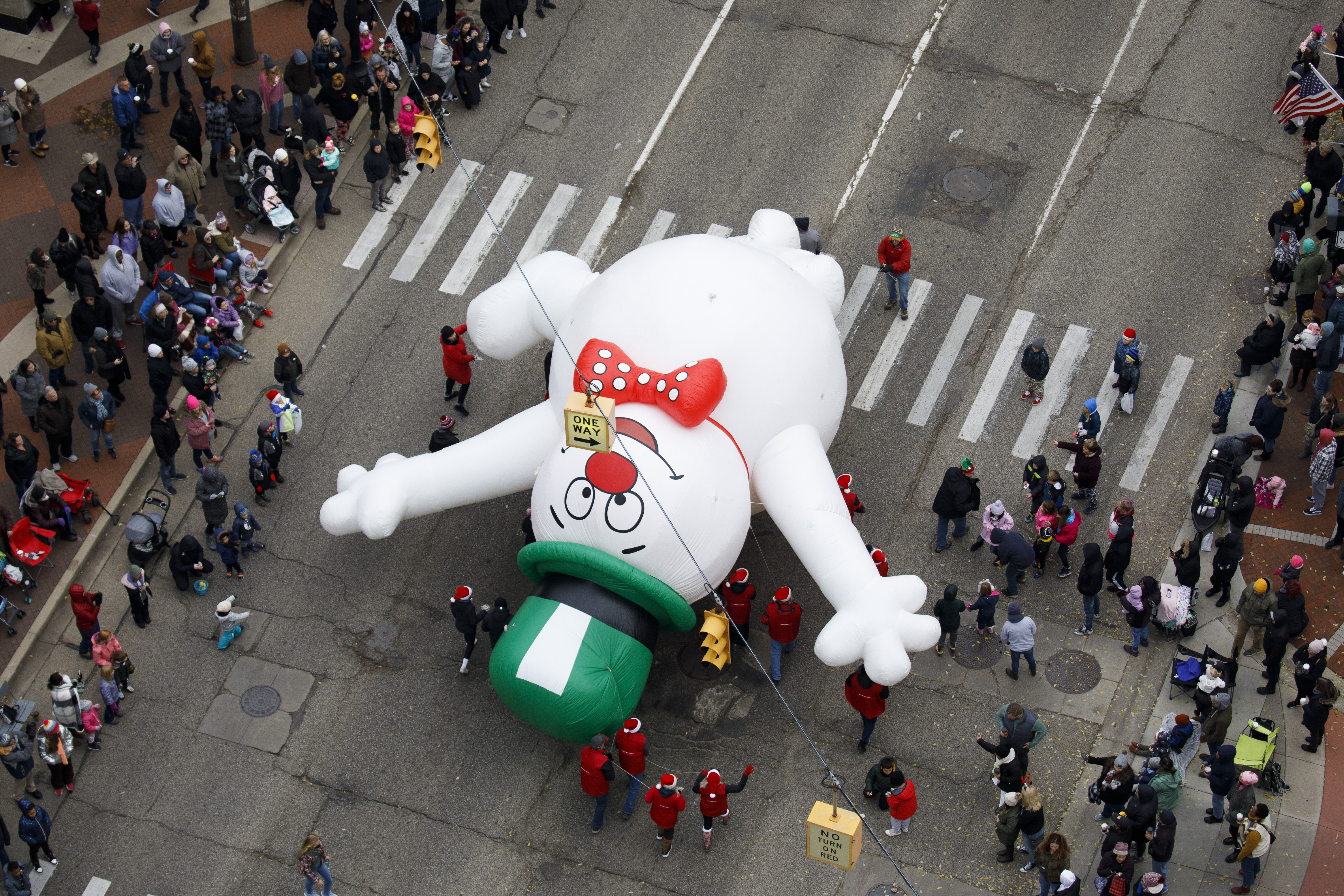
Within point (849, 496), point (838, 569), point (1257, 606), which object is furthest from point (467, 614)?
point (1257, 606)

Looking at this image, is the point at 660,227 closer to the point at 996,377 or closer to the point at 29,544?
the point at 996,377

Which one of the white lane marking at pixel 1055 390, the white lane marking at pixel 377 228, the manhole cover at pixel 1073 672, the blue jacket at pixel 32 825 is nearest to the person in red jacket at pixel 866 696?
the manhole cover at pixel 1073 672

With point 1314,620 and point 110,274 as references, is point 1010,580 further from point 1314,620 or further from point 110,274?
point 110,274

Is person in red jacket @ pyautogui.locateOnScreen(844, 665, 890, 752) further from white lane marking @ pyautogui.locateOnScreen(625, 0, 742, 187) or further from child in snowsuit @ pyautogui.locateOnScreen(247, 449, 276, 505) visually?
white lane marking @ pyautogui.locateOnScreen(625, 0, 742, 187)

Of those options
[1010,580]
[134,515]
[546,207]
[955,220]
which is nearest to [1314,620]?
[1010,580]

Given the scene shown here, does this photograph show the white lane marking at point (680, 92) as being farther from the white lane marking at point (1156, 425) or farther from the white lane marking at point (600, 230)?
the white lane marking at point (1156, 425)

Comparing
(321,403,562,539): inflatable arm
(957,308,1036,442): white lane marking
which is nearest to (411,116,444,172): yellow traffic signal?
(321,403,562,539): inflatable arm
